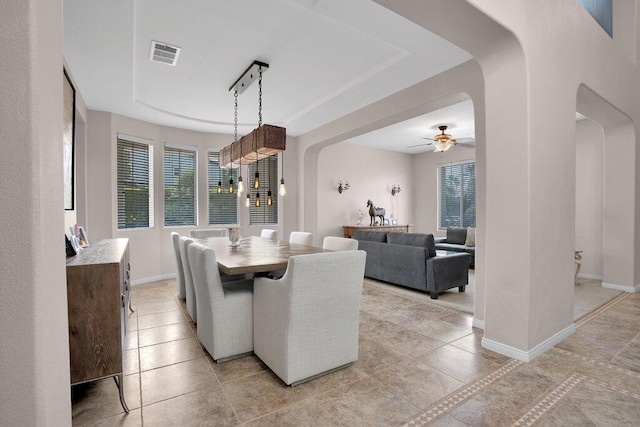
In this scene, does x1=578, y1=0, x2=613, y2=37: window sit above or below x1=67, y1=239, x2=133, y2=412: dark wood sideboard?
above

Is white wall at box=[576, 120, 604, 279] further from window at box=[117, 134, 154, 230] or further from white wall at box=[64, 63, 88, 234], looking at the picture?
white wall at box=[64, 63, 88, 234]

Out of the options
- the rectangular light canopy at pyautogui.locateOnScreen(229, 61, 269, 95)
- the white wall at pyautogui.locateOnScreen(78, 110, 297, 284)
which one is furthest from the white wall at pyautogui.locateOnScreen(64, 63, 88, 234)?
the rectangular light canopy at pyautogui.locateOnScreen(229, 61, 269, 95)

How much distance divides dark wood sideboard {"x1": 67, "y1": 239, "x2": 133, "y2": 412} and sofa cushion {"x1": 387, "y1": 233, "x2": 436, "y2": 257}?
3741mm

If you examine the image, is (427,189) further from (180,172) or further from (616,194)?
(180,172)

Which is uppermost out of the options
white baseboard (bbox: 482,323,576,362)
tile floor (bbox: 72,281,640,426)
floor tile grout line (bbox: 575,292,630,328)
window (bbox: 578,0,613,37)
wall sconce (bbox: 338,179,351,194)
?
window (bbox: 578,0,613,37)

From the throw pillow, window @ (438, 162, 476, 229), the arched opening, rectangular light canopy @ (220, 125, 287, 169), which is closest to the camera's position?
rectangular light canopy @ (220, 125, 287, 169)

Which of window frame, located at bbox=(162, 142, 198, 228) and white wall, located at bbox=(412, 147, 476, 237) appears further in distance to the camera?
white wall, located at bbox=(412, 147, 476, 237)

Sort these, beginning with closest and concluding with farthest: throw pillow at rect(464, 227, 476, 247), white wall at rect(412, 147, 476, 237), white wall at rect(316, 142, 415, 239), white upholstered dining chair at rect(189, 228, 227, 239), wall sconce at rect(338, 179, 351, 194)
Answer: white upholstered dining chair at rect(189, 228, 227, 239) → throw pillow at rect(464, 227, 476, 247) → white wall at rect(316, 142, 415, 239) → wall sconce at rect(338, 179, 351, 194) → white wall at rect(412, 147, 476, 237)

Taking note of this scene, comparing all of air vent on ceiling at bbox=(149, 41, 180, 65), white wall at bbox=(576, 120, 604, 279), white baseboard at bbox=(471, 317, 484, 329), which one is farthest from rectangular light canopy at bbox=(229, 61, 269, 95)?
white wall at bbox=(576, 120, 604, 279)

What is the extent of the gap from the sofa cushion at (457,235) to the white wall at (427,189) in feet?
3.14

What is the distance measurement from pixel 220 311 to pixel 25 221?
175cm

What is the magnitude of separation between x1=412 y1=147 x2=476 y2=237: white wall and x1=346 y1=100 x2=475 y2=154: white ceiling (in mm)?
396

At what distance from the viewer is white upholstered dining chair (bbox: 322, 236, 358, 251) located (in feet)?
11.0

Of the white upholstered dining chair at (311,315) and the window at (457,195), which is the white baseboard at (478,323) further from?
the window at (457,195)
